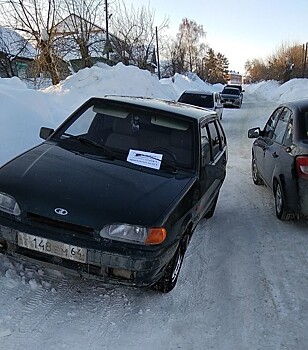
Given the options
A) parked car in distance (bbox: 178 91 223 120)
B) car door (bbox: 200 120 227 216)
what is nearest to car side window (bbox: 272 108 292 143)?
car door (bbox: 200 120 227 216)

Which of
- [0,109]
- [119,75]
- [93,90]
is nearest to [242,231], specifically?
[0,109]

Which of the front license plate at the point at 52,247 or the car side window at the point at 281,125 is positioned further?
the car side window at the point at 281,125

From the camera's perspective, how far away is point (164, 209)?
10.1ft

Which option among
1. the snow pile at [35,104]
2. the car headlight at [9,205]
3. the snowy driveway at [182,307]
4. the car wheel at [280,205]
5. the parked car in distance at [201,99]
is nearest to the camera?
the snowy driveway at [182,307]

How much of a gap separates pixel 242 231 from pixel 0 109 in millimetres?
4495

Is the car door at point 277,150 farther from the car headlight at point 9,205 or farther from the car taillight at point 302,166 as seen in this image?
the car headlight at point 9,205

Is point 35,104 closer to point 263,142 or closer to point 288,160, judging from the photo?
point 263,142

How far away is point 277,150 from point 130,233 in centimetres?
341

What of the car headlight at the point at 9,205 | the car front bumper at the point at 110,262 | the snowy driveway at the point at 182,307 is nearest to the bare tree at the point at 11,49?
the car headlight at the point at 9,205

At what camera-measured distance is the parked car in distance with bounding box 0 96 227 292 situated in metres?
2.90

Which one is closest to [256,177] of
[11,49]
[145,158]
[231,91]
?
[145,158]

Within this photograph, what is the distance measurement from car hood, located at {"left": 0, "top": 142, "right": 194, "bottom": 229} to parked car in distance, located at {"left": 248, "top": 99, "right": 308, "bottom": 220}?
1758 mm

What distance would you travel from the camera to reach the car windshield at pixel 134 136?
3.89 m

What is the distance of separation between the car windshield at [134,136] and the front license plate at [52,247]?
3.83 feet
